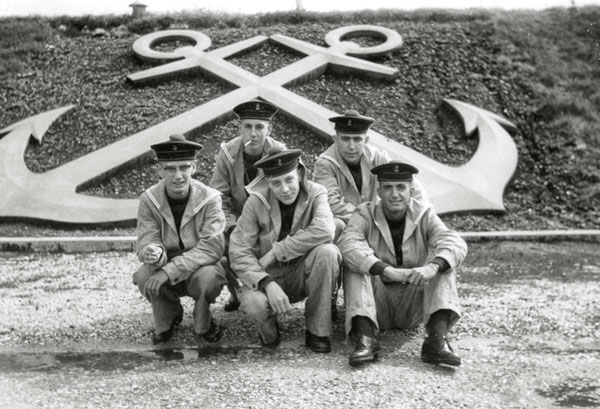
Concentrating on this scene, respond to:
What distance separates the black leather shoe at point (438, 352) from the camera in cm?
409

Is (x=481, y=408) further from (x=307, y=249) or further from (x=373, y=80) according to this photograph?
(x=373, y=80)

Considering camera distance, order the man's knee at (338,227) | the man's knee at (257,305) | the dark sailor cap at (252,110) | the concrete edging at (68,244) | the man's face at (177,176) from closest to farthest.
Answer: the man's knee at (257,305) < the man's face at (177,176) < the man's knee at (338,227) < the dark sailor cap at (252,110) < the concrete edging at (68,244)

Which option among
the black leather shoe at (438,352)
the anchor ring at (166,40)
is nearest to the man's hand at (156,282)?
the black leather shoe at (438,352)

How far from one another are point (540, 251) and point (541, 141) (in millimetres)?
3580

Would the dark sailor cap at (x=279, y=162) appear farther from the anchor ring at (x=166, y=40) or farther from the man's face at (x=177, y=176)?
the anchor ring at (x=166, y=40)

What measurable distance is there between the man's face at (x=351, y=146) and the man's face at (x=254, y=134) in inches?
22.2

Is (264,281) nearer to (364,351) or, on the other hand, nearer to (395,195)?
(364,351)

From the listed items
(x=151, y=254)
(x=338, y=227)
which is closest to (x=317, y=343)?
(x=338, y=227)

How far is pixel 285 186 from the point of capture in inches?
178

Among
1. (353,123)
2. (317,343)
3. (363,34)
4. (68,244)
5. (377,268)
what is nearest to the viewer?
(377,268)

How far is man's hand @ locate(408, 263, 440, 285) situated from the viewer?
4.20 metres

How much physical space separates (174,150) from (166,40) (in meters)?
9.52

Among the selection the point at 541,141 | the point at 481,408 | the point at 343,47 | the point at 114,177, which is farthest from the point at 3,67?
the point at 481,408

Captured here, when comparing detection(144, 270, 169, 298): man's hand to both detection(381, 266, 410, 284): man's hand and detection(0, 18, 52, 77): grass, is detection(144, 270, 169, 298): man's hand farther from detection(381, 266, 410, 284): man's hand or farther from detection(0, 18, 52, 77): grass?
detection(0, 18, 52, 77): grass
